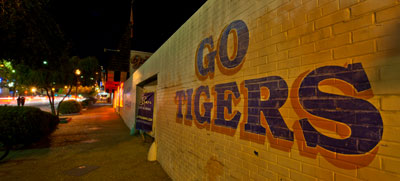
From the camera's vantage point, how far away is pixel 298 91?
203cm

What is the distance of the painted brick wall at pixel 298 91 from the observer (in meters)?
1.50

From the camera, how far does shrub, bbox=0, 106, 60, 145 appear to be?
7079 mm

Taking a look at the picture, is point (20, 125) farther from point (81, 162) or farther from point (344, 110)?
point (344, 110)

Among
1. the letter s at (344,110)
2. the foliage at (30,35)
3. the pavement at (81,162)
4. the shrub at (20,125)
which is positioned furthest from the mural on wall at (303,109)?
the shrub at (20,125)

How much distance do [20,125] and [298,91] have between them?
9.36m

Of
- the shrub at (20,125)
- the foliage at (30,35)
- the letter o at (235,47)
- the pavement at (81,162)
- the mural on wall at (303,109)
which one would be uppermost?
the foliage at (30,35)

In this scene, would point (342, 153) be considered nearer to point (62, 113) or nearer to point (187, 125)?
point (187, 125)

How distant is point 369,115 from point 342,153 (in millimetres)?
379

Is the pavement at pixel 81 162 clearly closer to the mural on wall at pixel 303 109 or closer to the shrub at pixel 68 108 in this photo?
the mural on wall at pixel 303 109

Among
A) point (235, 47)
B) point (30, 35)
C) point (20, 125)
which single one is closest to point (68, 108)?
point (20, 125)

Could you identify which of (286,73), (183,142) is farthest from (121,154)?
(286,73)

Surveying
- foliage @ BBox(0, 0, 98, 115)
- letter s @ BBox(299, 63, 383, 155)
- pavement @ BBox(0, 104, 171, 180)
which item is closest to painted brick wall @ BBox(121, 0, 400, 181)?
letter s @ BBox(299, 63, 383, 155)

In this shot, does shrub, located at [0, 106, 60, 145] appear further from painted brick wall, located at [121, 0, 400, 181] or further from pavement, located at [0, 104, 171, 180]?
painted brick wall, located at [121, 0, 400, 181]

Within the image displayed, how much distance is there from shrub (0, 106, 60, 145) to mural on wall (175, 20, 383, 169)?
7807 millimetres
